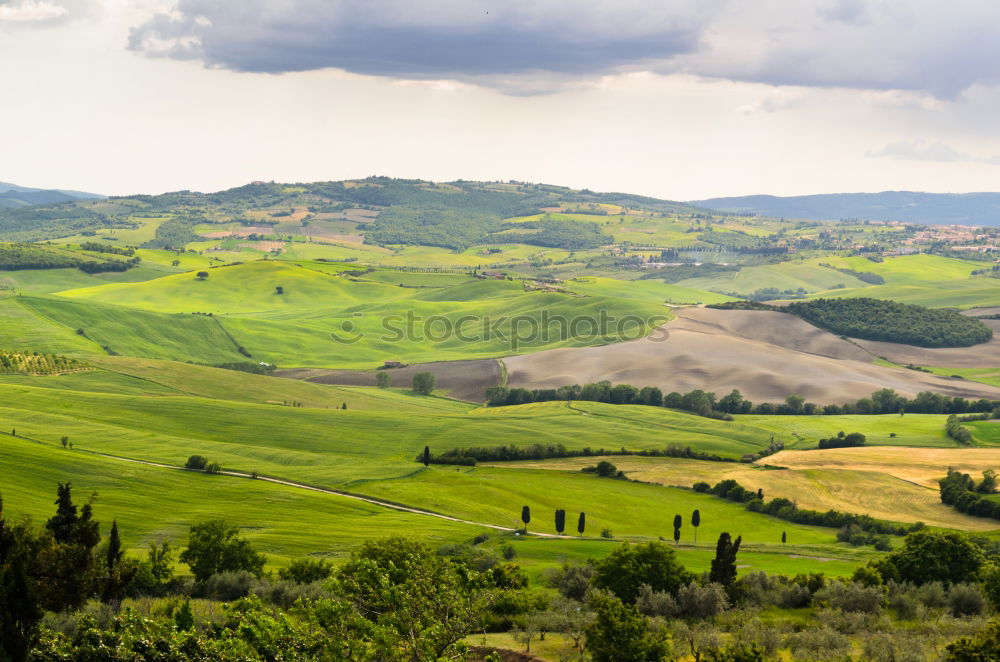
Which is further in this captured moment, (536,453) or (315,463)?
(536,453)

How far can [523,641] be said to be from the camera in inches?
2270

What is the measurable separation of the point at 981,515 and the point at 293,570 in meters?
82.4

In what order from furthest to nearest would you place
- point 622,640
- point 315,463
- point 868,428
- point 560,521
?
1. point 868,428
2. point 315,463
3. point 560,521
4. point 622,640

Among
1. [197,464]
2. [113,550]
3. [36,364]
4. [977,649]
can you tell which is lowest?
[197,464]

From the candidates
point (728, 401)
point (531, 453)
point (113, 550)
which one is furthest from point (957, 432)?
point (113, 550)

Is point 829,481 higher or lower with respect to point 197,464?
Answer: lower

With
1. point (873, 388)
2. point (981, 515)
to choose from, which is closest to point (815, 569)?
point (981, 515)

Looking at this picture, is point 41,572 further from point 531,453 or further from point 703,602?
point 531,453

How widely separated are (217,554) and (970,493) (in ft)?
289

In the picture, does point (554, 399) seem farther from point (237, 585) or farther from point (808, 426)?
point (237, 585)

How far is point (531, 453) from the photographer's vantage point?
457ft

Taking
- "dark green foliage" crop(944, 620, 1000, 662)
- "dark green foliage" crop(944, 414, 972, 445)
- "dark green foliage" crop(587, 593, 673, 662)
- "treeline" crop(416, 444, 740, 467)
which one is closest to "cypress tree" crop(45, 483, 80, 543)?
"dark green foliage" crop(587, 593, 673, 662)

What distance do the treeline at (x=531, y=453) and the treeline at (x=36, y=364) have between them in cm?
7302

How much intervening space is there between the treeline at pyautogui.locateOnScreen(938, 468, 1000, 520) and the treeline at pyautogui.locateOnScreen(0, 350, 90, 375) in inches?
5428
